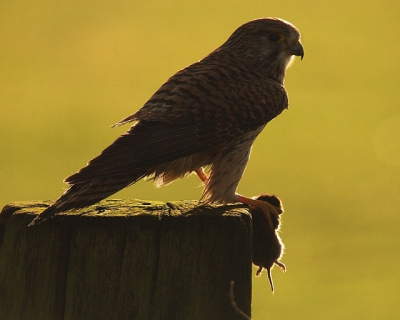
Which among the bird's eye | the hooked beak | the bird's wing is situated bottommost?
the bird's wing

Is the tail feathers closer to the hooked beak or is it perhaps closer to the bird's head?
the bird's head

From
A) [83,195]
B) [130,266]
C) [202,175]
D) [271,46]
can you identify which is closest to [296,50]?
[271,46]

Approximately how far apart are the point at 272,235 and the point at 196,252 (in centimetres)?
137

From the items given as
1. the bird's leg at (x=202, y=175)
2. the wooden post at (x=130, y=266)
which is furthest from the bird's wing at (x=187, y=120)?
the bird's leg at (x=202, y=175)

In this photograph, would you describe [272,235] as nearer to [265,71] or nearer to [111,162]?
[111,162]

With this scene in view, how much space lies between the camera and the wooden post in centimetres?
252

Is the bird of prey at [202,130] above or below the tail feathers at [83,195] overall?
above

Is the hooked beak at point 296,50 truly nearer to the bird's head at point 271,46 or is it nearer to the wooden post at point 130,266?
the bird's head at point 271,46

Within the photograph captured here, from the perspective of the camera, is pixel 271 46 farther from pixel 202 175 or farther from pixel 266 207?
pixel 266 207

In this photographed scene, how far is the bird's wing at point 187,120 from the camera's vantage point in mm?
3412

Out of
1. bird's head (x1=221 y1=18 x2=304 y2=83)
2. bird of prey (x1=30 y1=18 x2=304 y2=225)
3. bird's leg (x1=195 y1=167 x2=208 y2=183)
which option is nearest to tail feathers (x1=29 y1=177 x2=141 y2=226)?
bird of prey (x1=30 y1=18 x2=304 y2=225)

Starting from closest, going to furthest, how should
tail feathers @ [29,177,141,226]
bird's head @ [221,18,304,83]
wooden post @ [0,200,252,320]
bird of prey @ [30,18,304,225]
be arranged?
wooden post @ [0,200,252,320] → tail feathers @ [29,177,141,226] → bird of prey @ [30,18,304,225] → bird's head @ [221,18,304,83]

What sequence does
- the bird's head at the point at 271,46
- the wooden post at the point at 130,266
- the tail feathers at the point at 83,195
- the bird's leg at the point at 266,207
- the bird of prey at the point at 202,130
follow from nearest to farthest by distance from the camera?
1. the wooden post at the point at 130,266
2. the tail feathers at the point at 83,195
3. the bird of prey at the point at 202,130
4. the bird's leg at the point at 266,207
5. the bird's head at the point at 271,46

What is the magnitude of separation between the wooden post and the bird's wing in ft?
1.79
